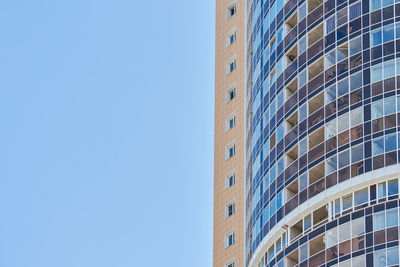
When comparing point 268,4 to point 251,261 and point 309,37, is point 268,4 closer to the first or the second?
point 309,37

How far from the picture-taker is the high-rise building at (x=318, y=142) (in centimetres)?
8162

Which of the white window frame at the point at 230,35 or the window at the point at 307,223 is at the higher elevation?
the white window frame at the point at 230,35

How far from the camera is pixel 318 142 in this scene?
8694 cm

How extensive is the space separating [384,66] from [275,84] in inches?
464

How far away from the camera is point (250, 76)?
102 meters

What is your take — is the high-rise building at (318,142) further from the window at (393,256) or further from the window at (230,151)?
the window at (230,151)

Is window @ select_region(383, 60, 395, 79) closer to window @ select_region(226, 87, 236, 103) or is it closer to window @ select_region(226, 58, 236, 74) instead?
window @ select_region(226, 87, 236, 103)

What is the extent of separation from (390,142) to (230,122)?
2645cm

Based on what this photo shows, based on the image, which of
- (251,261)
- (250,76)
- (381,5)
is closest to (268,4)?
(250,76)

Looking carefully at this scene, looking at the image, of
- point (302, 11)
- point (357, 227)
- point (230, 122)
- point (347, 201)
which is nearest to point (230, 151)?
point (230, 122)

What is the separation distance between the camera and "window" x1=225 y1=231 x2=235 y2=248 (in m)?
99.8

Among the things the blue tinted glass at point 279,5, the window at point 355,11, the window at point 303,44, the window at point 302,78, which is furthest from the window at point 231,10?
the window at point 355,11

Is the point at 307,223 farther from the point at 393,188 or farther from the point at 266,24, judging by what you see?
the point at 266,24

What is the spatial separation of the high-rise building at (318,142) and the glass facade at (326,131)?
0.09 metres
